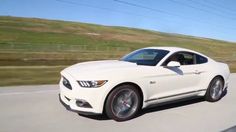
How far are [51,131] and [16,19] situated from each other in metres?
102

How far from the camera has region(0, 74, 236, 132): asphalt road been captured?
561 centimetres

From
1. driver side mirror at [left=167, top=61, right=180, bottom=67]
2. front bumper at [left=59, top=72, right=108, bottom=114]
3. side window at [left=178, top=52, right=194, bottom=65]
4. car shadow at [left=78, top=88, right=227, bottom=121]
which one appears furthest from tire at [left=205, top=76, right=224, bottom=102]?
front bumper at [left=59, top=72, right=108, bottom=114]

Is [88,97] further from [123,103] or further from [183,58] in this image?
[183,58]

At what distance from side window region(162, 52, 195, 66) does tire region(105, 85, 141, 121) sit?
1.33m

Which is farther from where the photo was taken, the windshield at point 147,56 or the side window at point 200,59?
the side window at point 200,59

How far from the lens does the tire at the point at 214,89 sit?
8172 millimetres

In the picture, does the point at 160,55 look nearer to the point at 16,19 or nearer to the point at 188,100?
the point at 188,100

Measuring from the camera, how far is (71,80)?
19.9 feet

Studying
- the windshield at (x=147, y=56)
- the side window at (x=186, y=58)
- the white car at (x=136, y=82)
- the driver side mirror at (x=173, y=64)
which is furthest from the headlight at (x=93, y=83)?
the side window at (x=186, y=58)

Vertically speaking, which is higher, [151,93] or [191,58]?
[191,58]

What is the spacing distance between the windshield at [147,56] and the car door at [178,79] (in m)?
0.20

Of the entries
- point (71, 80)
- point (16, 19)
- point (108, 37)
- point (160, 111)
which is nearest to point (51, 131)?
point (71, 80)

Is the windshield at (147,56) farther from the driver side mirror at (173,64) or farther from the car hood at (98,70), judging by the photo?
the car hood at (98,70)

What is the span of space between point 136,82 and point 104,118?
964 mm
